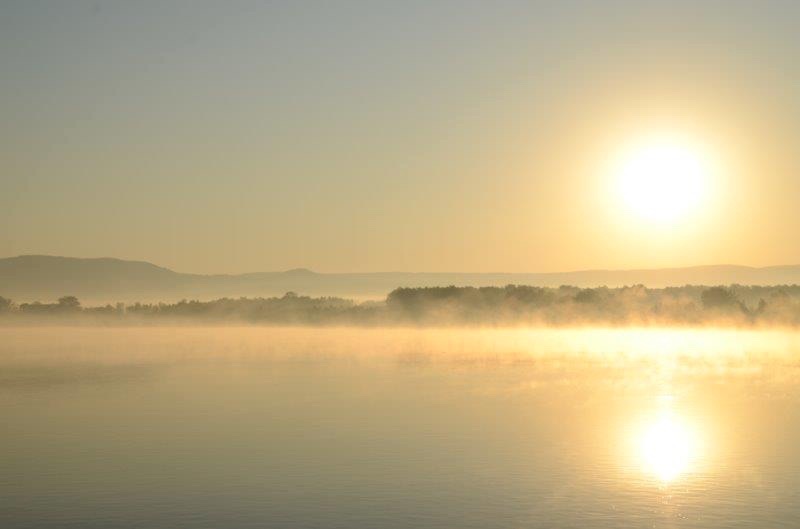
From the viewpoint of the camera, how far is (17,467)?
31.4 metres

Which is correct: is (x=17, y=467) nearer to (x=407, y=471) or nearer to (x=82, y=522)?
(x=82, y=522)

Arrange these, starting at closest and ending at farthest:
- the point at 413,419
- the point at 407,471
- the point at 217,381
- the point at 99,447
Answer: the point at 407,471 → the point at 99,447 → the point at 413,419 → the point at 217,381

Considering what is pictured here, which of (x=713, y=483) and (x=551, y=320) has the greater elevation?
(x=551, y=320)

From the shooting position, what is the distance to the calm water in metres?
25.5

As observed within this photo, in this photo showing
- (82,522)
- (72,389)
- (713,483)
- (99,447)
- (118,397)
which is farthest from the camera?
(72,389)

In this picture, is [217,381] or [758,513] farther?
[217,381]

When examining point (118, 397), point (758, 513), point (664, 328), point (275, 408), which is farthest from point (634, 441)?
point (664, 328)

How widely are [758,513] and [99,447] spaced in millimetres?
21792

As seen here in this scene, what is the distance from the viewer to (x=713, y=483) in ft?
95.1

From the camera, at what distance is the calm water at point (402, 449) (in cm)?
2547

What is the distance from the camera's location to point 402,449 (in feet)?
116

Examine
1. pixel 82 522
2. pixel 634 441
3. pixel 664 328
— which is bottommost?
pixel 82 522

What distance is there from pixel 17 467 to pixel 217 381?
3346cm

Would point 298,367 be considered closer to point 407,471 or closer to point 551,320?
point 407,471
